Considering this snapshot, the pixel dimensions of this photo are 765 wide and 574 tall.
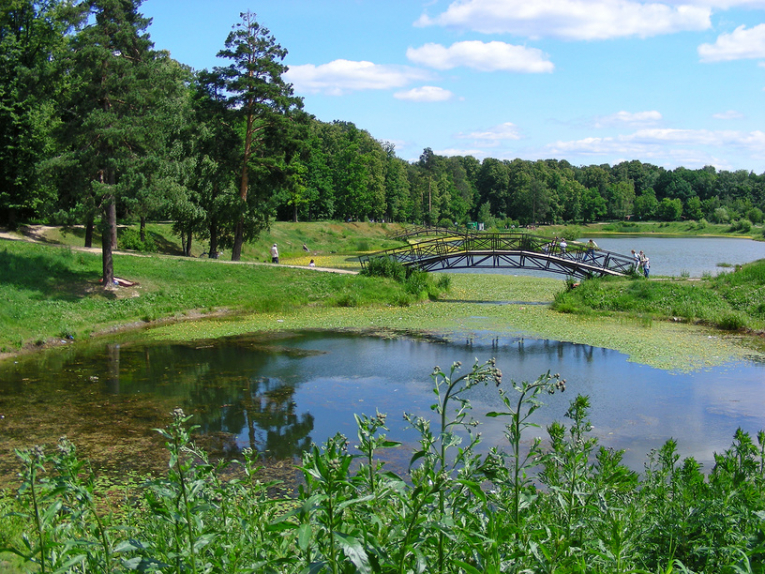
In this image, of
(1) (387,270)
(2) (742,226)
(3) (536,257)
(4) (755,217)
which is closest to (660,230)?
(2) (742,226)

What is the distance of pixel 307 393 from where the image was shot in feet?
44.1

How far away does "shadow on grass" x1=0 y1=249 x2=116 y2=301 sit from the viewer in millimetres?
20531

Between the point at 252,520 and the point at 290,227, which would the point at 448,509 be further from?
the point at 290,227

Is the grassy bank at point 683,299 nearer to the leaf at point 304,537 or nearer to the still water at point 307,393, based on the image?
the still water at point 307,393

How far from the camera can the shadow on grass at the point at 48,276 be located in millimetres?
20531

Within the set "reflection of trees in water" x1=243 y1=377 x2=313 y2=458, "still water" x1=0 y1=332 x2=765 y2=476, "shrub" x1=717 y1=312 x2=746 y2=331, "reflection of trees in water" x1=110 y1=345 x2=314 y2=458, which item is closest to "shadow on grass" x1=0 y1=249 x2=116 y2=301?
"still water" x1=0 y1=332 x2=765 y2=476

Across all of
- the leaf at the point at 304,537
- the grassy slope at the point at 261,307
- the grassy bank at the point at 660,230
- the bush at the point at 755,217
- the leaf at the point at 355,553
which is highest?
the bush at the point at 755,217

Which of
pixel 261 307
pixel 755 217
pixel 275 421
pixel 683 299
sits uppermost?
pixel 755 217

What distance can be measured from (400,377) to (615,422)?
500 centimetres

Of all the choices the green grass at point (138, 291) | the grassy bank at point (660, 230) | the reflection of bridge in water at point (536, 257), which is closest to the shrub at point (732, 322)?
the reflection of bridge in water at point (536, 257)

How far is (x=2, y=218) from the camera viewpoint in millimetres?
32125

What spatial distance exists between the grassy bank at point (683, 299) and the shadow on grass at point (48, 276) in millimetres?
17281

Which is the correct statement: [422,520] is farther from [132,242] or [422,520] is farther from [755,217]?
[755,217]

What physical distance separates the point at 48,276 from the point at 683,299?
2223cm
